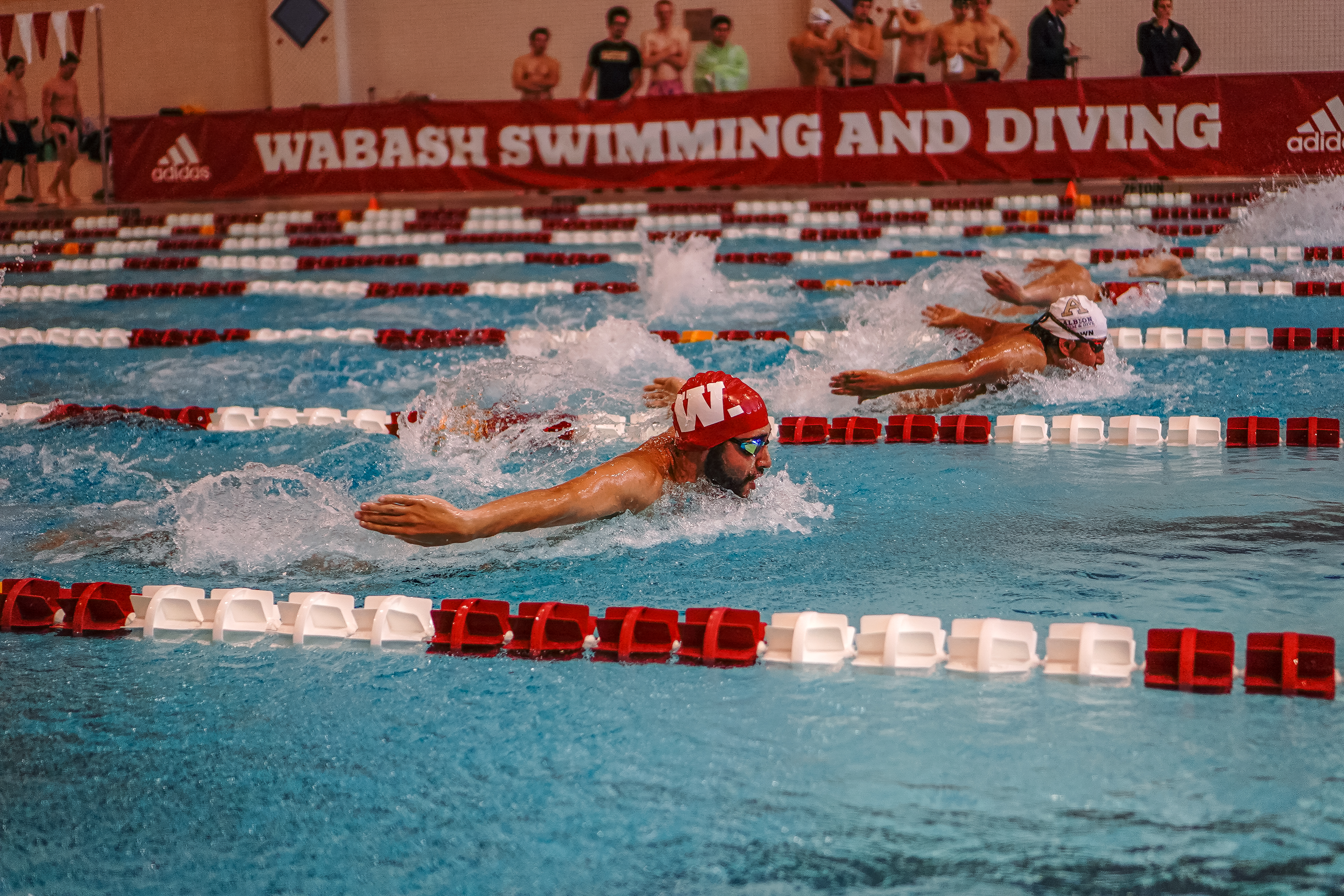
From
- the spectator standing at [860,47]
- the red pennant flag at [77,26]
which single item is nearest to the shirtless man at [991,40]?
the spectator standing at [860,47]

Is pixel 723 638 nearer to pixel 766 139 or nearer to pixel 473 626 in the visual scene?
pixel 473 626

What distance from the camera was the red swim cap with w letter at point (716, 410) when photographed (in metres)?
3.62

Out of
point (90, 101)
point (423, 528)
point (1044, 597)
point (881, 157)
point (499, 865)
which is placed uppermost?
point (90, 101)

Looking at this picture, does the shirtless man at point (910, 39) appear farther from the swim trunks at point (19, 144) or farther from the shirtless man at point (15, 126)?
the swim trunks at point (19, 144)

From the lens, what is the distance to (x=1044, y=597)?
131 inches

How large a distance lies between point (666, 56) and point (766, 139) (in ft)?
4.62

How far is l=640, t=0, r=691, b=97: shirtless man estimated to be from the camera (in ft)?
40.5

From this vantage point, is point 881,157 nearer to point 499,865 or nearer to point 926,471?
point 926,471

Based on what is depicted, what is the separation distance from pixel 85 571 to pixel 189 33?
1404 cm

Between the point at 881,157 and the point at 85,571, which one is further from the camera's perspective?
the point at 881,157

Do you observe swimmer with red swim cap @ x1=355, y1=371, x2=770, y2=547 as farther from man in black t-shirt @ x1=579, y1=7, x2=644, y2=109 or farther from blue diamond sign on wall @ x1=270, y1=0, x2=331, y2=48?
blue diamond sign on wall @ x1=270, y1=0, x2=331, y2=48

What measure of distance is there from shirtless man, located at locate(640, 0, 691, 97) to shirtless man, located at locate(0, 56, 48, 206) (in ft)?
19.9

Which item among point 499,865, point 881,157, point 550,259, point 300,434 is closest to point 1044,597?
point 499,865

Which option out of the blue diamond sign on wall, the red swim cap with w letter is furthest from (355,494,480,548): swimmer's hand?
the blue diamond sign on wall
